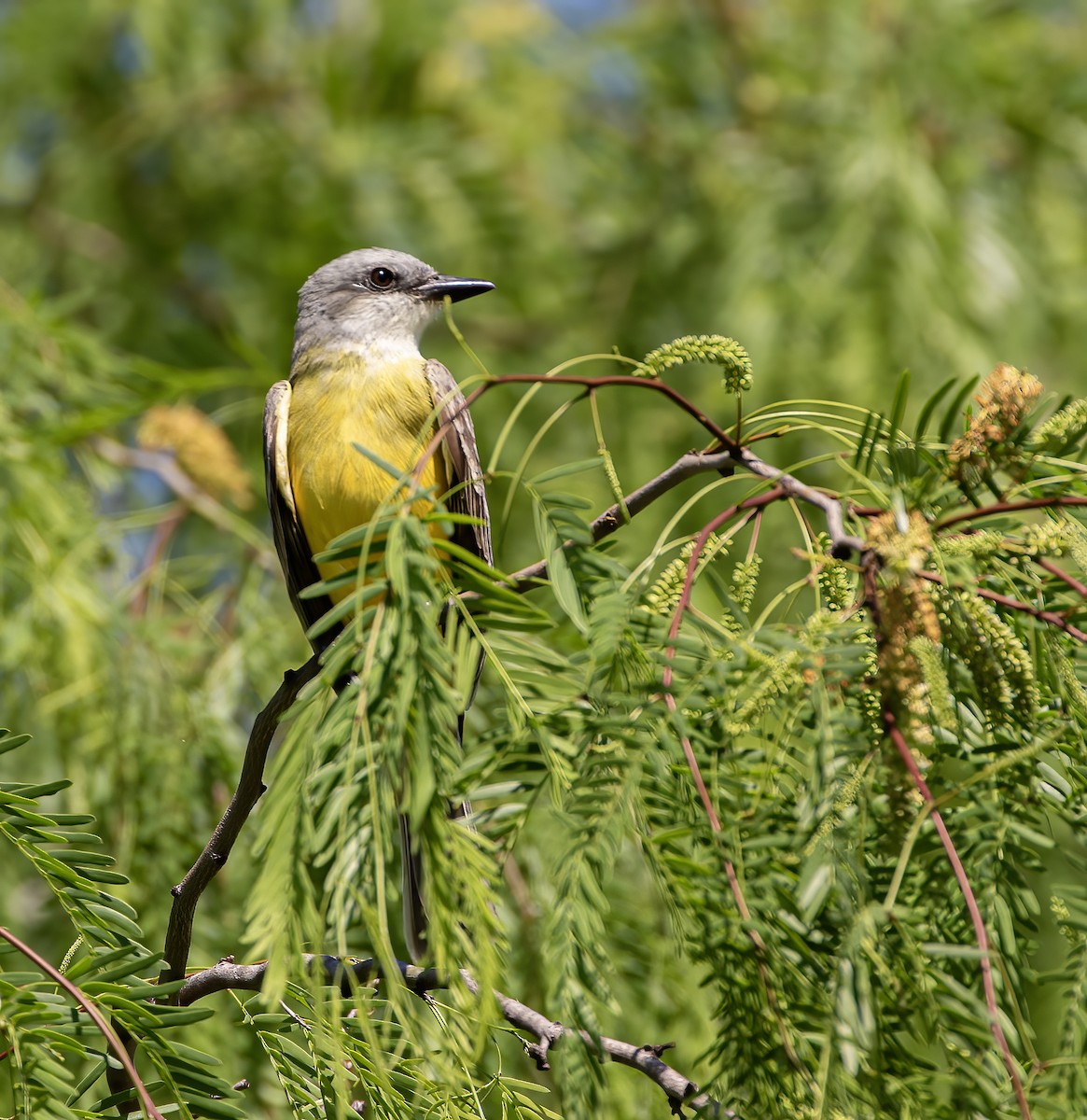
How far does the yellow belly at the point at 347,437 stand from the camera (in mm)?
3492

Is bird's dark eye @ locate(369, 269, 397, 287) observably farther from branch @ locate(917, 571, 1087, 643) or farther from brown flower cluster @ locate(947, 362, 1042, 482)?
branch @ locate(917, 571, 1087, 643)

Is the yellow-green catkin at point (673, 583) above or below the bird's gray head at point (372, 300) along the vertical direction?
below

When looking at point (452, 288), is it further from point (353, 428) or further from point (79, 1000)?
point (79, 1000)

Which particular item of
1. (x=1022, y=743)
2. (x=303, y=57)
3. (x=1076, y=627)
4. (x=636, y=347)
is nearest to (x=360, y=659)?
(x=1022, y=743)

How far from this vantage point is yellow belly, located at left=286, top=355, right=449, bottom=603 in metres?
3.49

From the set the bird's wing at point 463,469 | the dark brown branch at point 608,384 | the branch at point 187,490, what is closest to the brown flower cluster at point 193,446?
the branch at point 187,490

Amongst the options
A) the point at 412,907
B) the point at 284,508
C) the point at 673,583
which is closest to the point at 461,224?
the point at 284,508

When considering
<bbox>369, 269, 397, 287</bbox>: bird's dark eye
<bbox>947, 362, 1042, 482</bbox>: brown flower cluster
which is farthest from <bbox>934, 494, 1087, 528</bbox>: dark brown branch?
<bbox>369, 269, 397, 287</bbox>: bird's dark eye

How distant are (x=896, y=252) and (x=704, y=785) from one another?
174 inches

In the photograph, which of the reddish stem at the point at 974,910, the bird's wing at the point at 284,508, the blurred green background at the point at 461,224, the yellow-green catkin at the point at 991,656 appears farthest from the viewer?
the blurred green background at the point at 461,224

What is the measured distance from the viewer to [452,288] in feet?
14.0

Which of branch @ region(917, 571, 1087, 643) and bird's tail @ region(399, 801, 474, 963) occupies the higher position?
branch @ region(917, 571, 1087, 643)

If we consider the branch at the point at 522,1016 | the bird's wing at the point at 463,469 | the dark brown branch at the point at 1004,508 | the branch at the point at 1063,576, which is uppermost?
the dark brown branch at the point at 1004,508

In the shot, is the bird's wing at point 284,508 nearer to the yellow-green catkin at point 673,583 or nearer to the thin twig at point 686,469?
the thin twig at point 686,469
